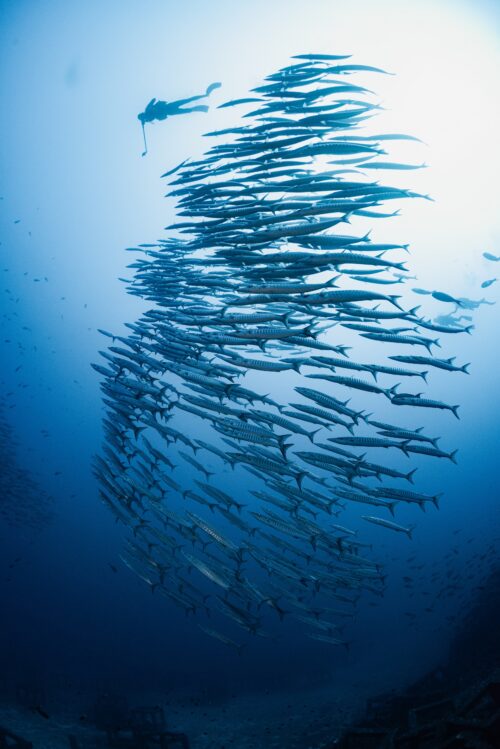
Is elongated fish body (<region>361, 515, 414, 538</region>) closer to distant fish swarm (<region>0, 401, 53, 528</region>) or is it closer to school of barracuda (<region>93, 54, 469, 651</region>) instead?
school of barracuda (<region>93, 54, 469, 651</region>)

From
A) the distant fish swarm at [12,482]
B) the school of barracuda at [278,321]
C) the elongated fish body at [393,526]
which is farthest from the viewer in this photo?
the distant fish swarm at [12,482]

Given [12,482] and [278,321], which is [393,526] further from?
[12,482]

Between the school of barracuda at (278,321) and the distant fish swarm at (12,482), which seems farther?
the distant fish swarm at (12,482)

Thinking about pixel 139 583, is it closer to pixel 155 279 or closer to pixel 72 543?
pixel 72 543

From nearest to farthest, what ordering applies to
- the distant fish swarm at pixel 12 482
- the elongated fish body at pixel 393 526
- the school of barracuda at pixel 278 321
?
the school of barracuda at pixel 278 321 → the elongated fish body at pixel 393 526 → the distant fish swarm at pixel 12 482

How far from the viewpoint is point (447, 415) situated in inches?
2997

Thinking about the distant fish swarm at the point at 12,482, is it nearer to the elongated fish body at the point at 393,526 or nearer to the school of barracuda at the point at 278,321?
the school of barracuda at the point at 278,321

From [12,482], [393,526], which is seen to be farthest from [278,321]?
[12,482]

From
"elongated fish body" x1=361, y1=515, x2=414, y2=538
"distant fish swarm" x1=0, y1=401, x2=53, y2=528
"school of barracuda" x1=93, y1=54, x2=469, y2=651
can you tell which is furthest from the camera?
"distant fish swarm" x1=0, y1=401, x2=53, y2=528

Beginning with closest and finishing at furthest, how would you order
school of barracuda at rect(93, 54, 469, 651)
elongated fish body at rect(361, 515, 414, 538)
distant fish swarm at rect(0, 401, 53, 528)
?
1. school of barracuda at rect(93, 54, 469, 651)
2. elongated fish body at rect(361, 515, 414, 538)
3. distant fish swarm at rect(0, 401, 53, 528)

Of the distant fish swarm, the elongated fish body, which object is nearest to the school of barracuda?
the elongated fish body

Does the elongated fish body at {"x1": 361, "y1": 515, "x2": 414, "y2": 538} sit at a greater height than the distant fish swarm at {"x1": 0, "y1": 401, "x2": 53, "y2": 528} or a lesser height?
greater

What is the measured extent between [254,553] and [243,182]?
265 inches

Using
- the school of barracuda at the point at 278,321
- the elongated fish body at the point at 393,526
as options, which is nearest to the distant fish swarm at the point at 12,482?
the school of barracuda at the point at 278,321
